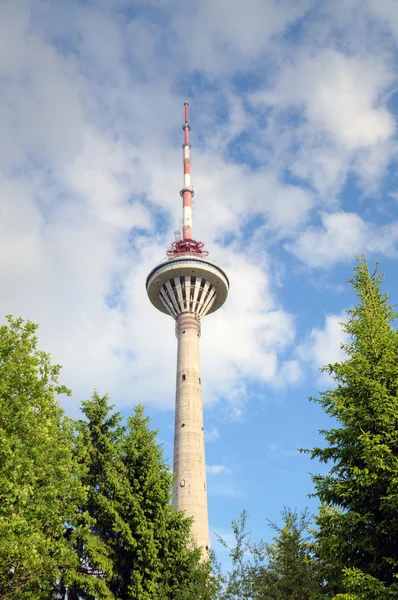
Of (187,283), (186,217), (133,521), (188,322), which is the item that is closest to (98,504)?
(133,521)

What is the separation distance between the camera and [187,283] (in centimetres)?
6356

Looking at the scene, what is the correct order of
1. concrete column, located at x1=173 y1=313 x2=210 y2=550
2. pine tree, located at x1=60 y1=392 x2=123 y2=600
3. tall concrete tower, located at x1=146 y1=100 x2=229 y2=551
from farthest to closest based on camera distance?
tall concrete tower, located at x1=146 y1=100 x2=229 y2=551 < concrete column, located at x1=173 y1=313 x2=210 y2=550 < pine tree, located at x1=60 y1=392 x2=123 y2=600

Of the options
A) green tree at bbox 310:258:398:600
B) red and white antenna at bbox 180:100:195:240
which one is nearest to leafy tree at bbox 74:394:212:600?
green tree at bbox 310:258:398:600

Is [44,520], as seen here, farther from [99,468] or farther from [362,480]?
[362,480]

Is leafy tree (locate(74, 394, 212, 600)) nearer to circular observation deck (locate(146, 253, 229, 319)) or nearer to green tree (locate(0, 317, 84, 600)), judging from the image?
green tree (locate(0, 317, 84, 600))

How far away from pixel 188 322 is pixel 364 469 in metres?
45.8

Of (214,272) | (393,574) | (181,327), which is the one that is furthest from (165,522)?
(214,272)

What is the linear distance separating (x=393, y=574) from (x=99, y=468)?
47.8 ft

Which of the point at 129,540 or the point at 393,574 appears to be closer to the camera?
the point at 393,574

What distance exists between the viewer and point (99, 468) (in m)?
25.9

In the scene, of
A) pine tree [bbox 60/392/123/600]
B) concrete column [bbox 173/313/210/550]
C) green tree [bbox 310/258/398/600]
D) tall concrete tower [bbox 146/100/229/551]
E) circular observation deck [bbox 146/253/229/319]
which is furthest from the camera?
circular observation deck [bbox 146/253/229/319]

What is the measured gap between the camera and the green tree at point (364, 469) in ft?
52.6

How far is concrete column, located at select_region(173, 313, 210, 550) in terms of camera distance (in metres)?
50.7

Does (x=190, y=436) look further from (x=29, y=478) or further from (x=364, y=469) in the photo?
(x=364, y=469)
